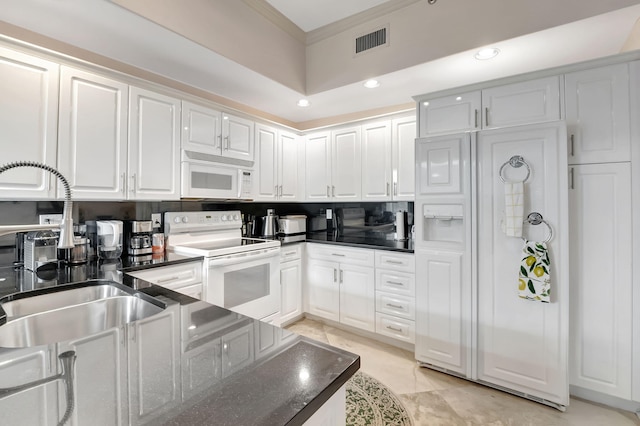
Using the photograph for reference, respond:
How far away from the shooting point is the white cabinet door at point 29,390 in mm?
505

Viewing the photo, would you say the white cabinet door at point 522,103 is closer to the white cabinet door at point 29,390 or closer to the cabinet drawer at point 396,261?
the cabinet drawer at point 396,261

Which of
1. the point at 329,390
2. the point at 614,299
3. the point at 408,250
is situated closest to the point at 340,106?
the point at 408,250

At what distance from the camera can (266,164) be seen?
3262 millimetres

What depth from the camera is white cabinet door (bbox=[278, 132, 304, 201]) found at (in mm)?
3455

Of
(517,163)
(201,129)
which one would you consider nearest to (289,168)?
(201,129)

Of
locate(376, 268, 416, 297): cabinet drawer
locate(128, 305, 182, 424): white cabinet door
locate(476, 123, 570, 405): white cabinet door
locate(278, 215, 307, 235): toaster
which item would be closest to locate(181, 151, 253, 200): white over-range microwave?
locate(278, 215, 307, 235): toaster

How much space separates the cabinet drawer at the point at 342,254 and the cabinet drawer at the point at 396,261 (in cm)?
8

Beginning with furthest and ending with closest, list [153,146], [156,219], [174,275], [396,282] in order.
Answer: [396,282]
[156,219]
[153,146]
[174,275]

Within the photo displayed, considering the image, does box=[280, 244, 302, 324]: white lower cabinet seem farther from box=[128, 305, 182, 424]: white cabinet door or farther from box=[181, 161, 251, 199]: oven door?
box=[128, 305, 182, 424]: white cabinet door

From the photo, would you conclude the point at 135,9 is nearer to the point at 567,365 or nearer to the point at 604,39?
the point at 604,39

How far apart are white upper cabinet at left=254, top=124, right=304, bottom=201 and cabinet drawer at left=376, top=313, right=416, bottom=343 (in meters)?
1.69

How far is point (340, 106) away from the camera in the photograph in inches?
128

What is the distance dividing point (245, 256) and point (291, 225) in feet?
3.41

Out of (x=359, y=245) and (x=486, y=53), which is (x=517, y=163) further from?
(x=359, y=245)
